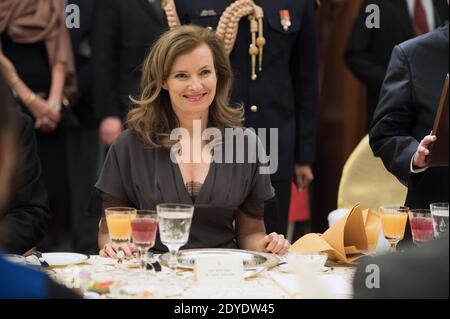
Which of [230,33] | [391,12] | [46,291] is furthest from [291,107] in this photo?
[46,291]

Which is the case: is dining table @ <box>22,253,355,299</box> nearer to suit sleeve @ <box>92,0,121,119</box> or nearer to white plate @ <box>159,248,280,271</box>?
white plate @ <box>159,248,280,271</box>

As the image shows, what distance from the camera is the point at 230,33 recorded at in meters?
3.34

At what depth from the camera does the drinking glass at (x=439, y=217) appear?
2.05m

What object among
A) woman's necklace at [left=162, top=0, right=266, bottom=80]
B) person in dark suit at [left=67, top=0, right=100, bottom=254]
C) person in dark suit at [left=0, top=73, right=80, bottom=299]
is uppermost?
woman's necklace at [left=162, top=0, right=266, bottom=80]

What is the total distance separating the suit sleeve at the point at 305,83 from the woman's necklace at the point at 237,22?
21cm

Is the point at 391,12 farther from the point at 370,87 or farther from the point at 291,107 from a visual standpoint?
the point at 291,107

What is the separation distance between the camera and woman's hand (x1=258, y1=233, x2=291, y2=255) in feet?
8.12

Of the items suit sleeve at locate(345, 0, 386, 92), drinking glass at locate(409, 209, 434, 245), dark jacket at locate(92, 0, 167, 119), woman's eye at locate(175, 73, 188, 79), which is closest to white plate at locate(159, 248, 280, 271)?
drinking glass at locate(409, 209, 434, 245)

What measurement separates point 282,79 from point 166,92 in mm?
717

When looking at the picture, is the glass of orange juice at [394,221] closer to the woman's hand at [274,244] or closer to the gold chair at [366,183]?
the woman's hand at [274,244]

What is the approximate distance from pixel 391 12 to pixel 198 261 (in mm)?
2224

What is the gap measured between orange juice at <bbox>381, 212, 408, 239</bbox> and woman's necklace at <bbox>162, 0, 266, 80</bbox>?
1.26 meters

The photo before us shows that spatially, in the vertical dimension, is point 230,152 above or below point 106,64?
below

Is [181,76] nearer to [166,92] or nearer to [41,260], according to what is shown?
[166,92]
